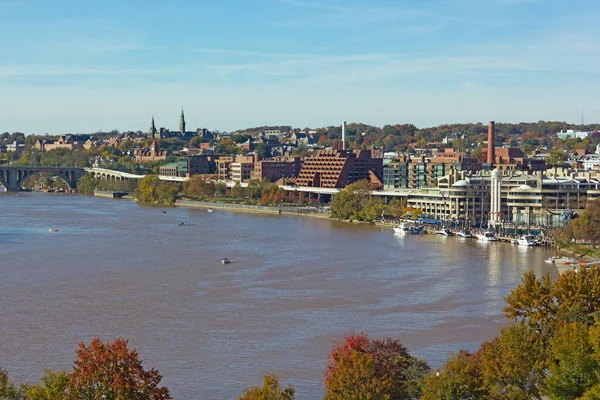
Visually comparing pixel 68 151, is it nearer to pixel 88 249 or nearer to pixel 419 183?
pixel 419 183

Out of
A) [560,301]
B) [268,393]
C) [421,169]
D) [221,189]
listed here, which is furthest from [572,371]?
[221,189]

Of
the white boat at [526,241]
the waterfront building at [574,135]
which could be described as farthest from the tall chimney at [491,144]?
the waterfront building at [574,135]

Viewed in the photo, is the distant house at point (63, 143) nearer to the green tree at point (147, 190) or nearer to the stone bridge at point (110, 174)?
the stone bridge at point (110, 174)

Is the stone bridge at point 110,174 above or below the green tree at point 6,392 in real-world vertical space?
above

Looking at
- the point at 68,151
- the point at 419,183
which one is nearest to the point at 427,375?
the point at 419,183

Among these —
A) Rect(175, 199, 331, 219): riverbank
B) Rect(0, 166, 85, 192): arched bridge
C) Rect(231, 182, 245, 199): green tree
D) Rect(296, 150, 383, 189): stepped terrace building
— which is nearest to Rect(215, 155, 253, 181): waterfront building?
Rect(231, 182, 245, 199): green tree
